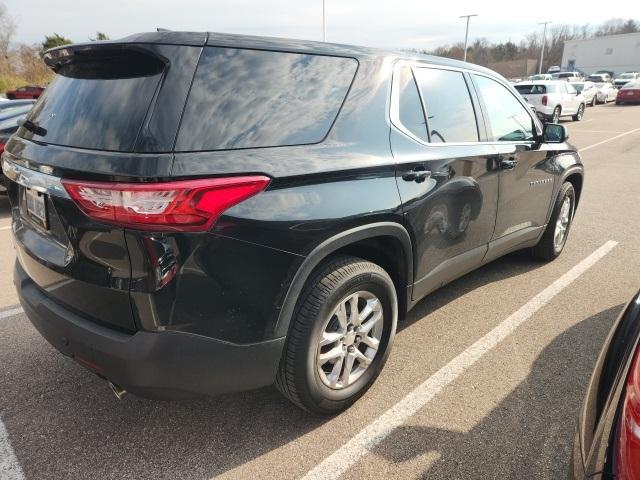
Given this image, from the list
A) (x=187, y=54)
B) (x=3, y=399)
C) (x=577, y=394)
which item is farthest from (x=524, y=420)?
(x=3, y=399)

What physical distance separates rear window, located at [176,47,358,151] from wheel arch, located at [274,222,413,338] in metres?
0.49

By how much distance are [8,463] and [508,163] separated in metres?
3.47

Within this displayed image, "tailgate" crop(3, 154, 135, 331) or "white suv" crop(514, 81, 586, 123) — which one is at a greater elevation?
"tailgate" crop(3, 154, 135, 331)

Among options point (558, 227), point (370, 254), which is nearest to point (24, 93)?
point (558, 227)

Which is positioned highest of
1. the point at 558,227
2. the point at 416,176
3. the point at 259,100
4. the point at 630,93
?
the point at 259,100

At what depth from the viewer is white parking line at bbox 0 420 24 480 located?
2154 millimetres

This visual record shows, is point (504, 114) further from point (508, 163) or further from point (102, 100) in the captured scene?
point (102, 100)

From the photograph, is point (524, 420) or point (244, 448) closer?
point (244, 448)

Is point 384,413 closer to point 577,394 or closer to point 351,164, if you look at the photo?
point 577,394

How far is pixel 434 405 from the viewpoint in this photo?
2643 mm

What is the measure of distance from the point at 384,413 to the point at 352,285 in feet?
2.49

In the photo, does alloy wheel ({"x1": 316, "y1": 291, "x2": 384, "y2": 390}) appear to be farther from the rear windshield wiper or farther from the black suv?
the rear windshield wiper

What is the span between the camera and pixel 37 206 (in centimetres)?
217

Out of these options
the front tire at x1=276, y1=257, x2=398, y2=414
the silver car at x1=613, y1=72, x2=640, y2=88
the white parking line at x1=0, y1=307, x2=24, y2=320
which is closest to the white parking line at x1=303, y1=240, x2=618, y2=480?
the front tire at x1=276, y1=257, x2=398, y2=414
